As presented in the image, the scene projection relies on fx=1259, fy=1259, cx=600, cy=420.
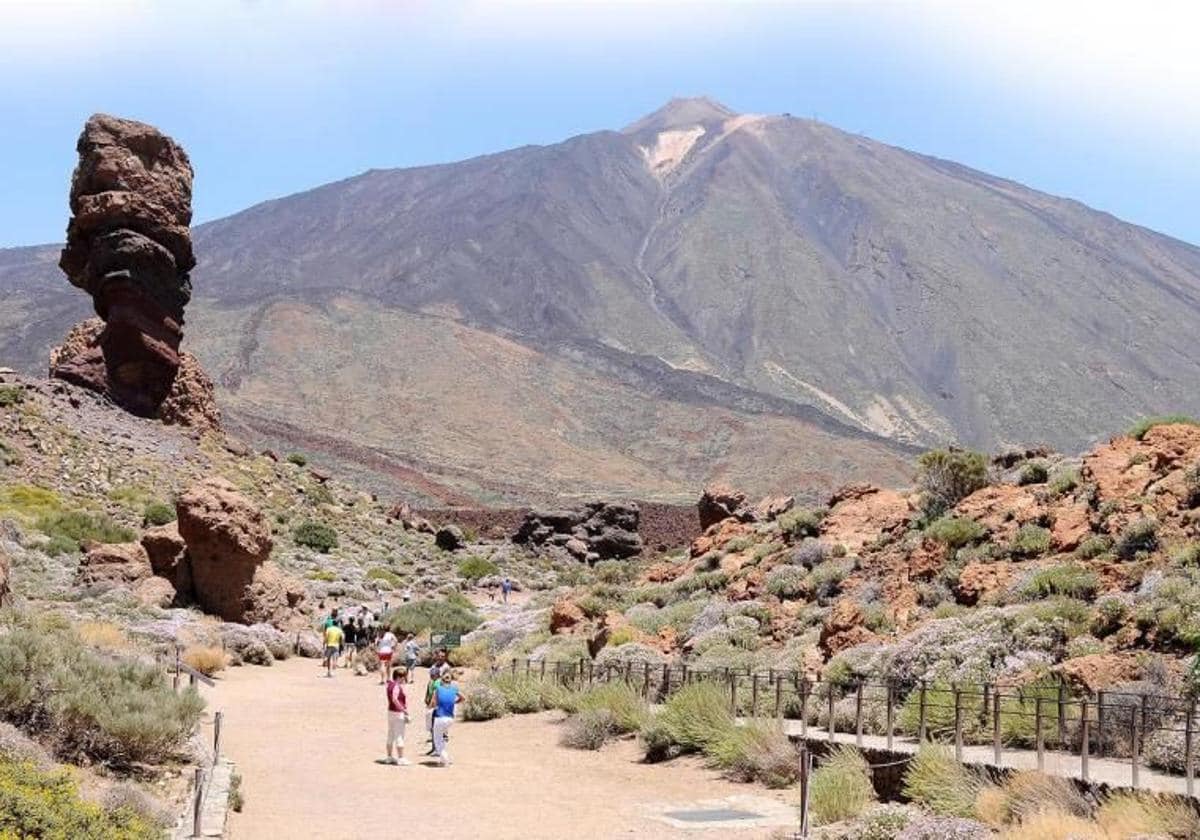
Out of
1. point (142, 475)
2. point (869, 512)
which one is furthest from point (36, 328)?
point (869, 512)

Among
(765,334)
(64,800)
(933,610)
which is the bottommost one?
(64,800)

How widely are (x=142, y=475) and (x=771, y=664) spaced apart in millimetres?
28663

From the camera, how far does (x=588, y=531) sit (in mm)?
59719

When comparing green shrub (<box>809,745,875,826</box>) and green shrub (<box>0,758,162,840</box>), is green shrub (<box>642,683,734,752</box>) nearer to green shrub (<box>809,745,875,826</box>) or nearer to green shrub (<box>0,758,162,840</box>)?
green shrub (<box>809,745,875,826</box>)

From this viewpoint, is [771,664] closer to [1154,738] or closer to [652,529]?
[1154,738]

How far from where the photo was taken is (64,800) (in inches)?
265

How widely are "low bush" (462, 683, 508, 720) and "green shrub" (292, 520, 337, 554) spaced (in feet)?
81.1

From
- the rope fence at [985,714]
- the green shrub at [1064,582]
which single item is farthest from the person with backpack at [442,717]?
the green shrub at [1064,582]

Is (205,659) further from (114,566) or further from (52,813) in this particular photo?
(52,813)

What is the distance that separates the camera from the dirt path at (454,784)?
36.8 ft

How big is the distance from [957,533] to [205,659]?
13.2 meters

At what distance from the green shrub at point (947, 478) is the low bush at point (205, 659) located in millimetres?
13666

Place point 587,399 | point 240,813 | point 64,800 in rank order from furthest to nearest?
point 587,399 → point 240,813 → point 64,800

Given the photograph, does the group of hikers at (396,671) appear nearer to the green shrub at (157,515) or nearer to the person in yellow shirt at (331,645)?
the person in yellow shirt at (331,645)
